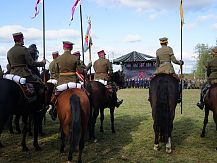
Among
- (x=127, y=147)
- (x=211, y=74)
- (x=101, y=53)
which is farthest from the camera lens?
(x=101, y=53)

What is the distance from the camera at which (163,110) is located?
30.6 ft

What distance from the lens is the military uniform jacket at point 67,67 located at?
9.01 meters

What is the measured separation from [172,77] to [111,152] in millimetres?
2792

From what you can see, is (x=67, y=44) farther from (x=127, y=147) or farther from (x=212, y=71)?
(x=212, y=71)

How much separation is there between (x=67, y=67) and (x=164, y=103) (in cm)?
287

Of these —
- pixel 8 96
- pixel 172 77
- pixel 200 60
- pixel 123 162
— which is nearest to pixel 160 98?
pixel 172 77

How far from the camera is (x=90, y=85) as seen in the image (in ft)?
35.6

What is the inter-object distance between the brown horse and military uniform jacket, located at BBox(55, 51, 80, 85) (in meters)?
0.79

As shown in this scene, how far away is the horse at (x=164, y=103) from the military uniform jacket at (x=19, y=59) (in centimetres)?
358

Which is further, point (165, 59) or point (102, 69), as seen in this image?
point (102, 69)

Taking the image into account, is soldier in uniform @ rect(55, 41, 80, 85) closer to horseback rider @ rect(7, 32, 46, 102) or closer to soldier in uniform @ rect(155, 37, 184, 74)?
horseback rider @ rect(7, 32, 46, 102)

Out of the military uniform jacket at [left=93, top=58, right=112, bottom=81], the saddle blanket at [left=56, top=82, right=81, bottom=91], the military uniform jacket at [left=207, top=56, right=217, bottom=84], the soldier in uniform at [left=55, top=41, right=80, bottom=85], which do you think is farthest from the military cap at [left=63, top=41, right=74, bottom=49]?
the military uniform jacket at [left=207, top=56, right=217, bottom=84]

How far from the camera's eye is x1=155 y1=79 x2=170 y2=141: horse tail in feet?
30.4

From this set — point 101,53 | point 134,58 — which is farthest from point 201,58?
point 101,53
